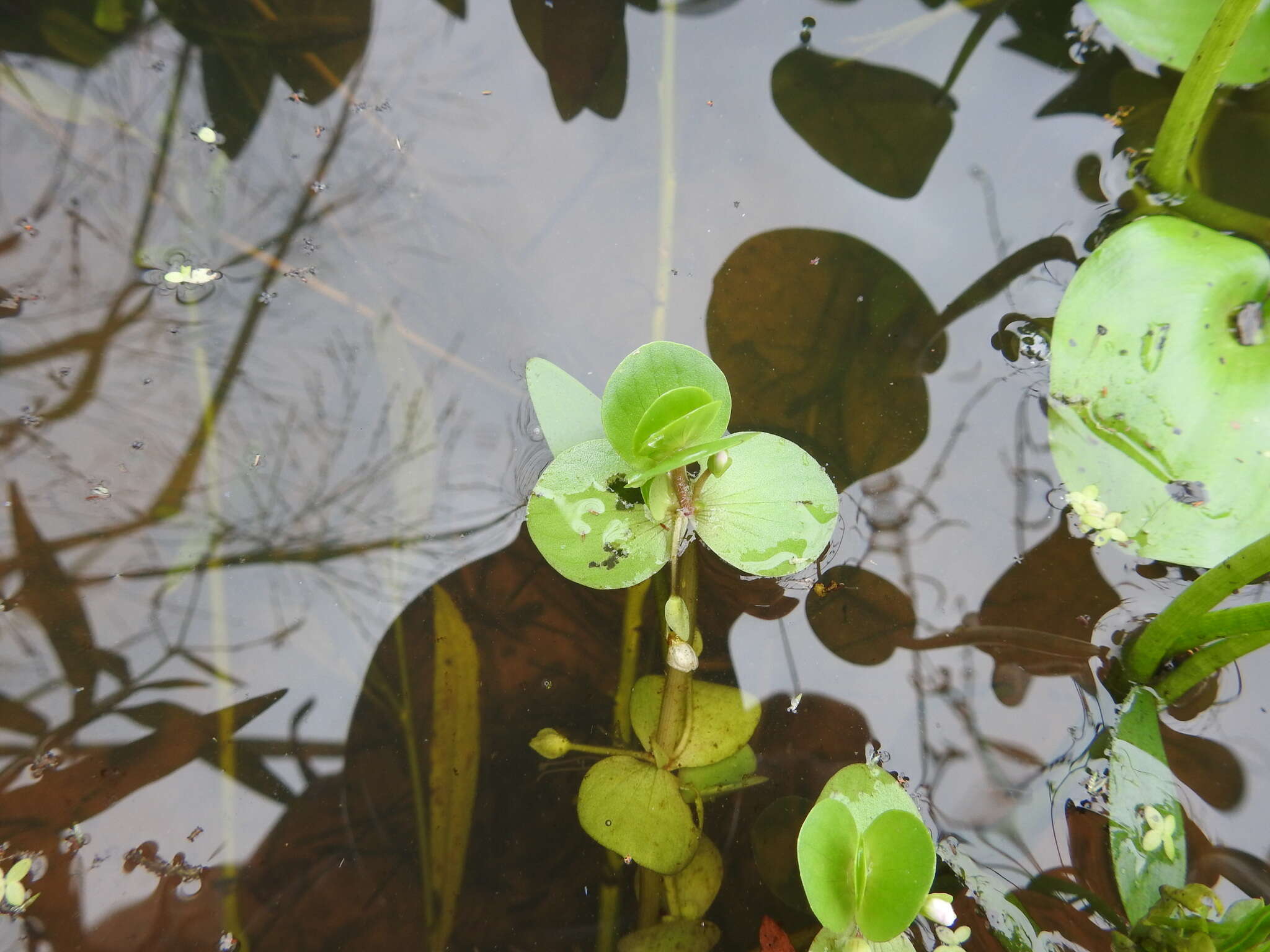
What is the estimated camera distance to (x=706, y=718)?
1.35m

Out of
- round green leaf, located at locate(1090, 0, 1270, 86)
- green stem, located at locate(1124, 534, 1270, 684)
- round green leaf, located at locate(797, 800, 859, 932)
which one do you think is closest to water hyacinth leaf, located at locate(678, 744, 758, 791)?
round green leaf, located at locate(797, 800, 859, 932)

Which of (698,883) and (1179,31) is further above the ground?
(1179,31)

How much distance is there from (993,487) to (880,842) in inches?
29.2

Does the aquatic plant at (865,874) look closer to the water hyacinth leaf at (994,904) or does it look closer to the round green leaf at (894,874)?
the round green leaf at (894,874)

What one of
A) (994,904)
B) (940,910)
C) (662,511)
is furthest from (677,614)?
(994,904)

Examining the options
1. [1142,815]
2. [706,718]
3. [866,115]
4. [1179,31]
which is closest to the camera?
[1142,815]

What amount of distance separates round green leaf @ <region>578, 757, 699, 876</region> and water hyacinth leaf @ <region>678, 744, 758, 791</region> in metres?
0.03

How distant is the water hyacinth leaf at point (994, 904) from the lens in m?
1.21

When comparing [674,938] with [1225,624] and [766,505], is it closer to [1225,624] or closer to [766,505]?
[766,505]

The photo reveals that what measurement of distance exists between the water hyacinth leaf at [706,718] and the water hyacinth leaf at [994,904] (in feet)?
1.28

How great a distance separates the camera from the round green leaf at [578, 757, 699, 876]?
4.12 feet

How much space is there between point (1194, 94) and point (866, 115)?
582 millimetres

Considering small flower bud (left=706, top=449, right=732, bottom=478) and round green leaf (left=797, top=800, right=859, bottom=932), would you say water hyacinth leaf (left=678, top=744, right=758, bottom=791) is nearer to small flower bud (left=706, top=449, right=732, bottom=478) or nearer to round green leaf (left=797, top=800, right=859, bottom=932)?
round green leaf (left=797, top=800, right=859, bottom=932)

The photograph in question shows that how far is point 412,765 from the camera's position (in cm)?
135
